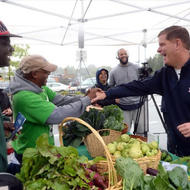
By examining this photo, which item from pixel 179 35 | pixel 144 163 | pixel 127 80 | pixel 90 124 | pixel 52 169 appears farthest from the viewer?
pixel 127 80

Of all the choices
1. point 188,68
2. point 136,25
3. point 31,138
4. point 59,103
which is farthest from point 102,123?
point 136,25

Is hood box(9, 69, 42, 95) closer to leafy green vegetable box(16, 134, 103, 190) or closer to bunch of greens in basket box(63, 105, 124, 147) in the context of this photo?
bunch of greens in basket box(63, 105, 124, 147)

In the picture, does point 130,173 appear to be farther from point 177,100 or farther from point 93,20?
point 93,20

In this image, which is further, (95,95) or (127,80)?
(127,80)

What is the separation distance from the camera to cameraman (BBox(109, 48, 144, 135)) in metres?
4.06

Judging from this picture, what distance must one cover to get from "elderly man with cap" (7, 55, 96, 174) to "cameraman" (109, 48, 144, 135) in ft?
7.36

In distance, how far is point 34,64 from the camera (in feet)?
5.80

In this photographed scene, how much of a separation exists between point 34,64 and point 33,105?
1.11 feet

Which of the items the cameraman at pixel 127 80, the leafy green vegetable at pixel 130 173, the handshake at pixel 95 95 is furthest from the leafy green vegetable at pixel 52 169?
the cameraman at pixel 127 80

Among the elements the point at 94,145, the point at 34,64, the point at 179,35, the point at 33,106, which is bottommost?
the point at 94,145

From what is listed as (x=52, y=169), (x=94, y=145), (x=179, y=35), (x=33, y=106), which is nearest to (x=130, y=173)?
(x=52, y=169)

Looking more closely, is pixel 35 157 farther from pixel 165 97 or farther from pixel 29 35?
pixel 29 35

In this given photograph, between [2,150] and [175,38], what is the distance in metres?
1.59

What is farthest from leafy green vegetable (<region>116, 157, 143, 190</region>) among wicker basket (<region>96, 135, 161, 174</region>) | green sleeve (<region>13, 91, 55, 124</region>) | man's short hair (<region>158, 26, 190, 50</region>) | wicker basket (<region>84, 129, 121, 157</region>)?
man's short hair (<region>158, 26, 190, 50</region>)
